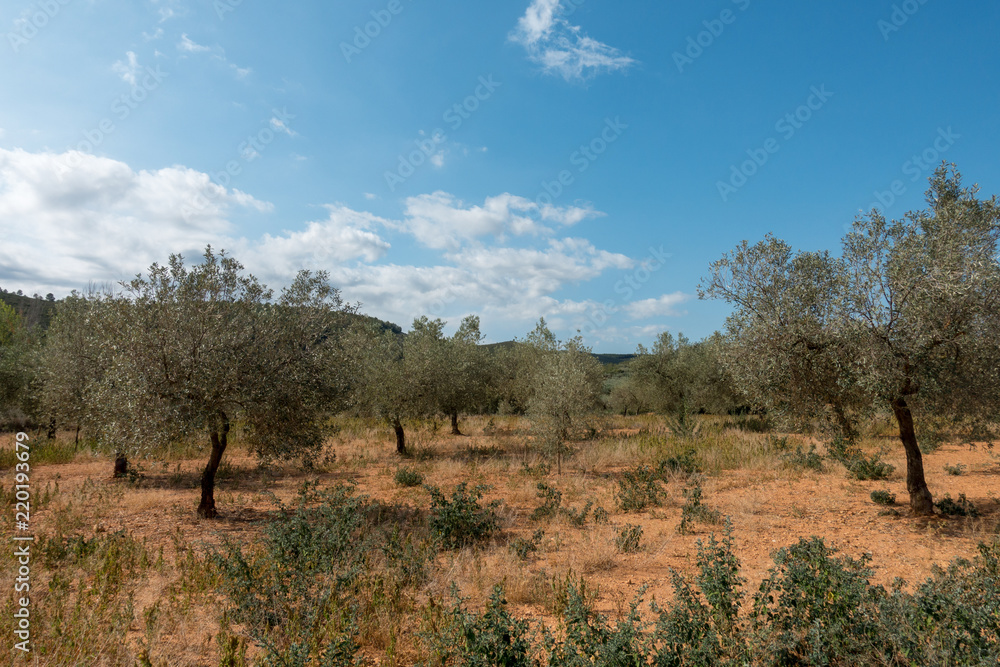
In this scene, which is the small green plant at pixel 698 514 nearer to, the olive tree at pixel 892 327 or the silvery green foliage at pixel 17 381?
the olive tree at pixel 892 327

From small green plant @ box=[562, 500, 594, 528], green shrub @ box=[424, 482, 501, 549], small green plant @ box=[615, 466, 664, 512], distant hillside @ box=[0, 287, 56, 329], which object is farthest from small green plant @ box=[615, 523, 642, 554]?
distant hillside @ box=[0, 287, 56, 329]

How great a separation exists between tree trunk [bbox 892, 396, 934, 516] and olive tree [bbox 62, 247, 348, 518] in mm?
12899

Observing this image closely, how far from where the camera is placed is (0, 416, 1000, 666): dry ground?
23.0 ft

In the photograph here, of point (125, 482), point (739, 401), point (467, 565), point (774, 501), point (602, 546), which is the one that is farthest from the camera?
point (739, 401)

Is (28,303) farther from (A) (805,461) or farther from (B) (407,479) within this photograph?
(A) (805,461)

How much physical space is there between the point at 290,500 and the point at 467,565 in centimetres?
713

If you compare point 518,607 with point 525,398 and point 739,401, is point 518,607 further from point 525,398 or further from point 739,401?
point 739,401

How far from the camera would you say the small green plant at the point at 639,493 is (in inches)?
472

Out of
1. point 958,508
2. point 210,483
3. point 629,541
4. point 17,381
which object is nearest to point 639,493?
point 629,541

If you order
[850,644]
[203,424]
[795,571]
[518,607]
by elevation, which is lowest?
[518,607]

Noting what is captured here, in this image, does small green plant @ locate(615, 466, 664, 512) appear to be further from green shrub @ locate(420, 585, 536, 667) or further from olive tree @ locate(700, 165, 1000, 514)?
green shrub @ locate(420, 585, 536, 667)

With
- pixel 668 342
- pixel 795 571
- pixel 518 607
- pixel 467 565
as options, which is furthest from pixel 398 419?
pixel 668 342

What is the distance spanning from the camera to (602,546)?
28.5 feet

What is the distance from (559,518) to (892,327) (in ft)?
26.4
